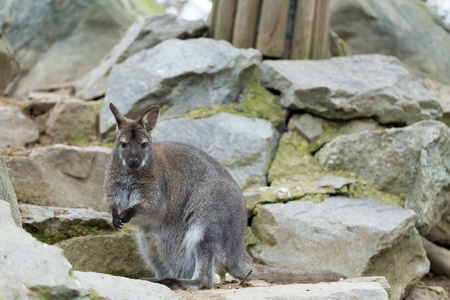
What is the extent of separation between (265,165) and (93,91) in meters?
3.04

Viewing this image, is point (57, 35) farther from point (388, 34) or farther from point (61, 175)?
point (388, 34)

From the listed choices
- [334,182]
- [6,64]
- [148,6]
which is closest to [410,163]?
[334,182]

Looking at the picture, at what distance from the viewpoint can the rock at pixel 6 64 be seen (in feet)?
26.2

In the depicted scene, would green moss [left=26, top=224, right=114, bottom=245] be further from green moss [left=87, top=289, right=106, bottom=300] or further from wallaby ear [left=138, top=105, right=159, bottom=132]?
green moss [left=87, top=289, right=106, bottom=300]

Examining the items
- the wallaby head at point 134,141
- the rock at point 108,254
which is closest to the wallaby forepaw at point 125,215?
the wallaby head at point 134,141

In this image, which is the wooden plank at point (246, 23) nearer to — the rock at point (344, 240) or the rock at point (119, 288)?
the rock at point (344, 240)

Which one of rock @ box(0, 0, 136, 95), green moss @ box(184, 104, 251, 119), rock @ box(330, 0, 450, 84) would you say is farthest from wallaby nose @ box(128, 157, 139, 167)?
rock @ box(330, 0, 450, 84)

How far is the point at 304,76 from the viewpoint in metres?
Answer: 7.44

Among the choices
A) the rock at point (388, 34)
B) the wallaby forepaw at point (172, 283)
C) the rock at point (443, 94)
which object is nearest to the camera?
the wallaby forepaw at point (172, 283)

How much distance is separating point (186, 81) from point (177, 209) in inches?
109

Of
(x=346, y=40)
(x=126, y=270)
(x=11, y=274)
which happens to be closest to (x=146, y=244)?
(x=126, y=270)

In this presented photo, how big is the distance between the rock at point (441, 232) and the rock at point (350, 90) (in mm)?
1325

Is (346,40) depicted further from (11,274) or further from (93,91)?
(11,274)

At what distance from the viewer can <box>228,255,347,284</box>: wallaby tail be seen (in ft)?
17.0
